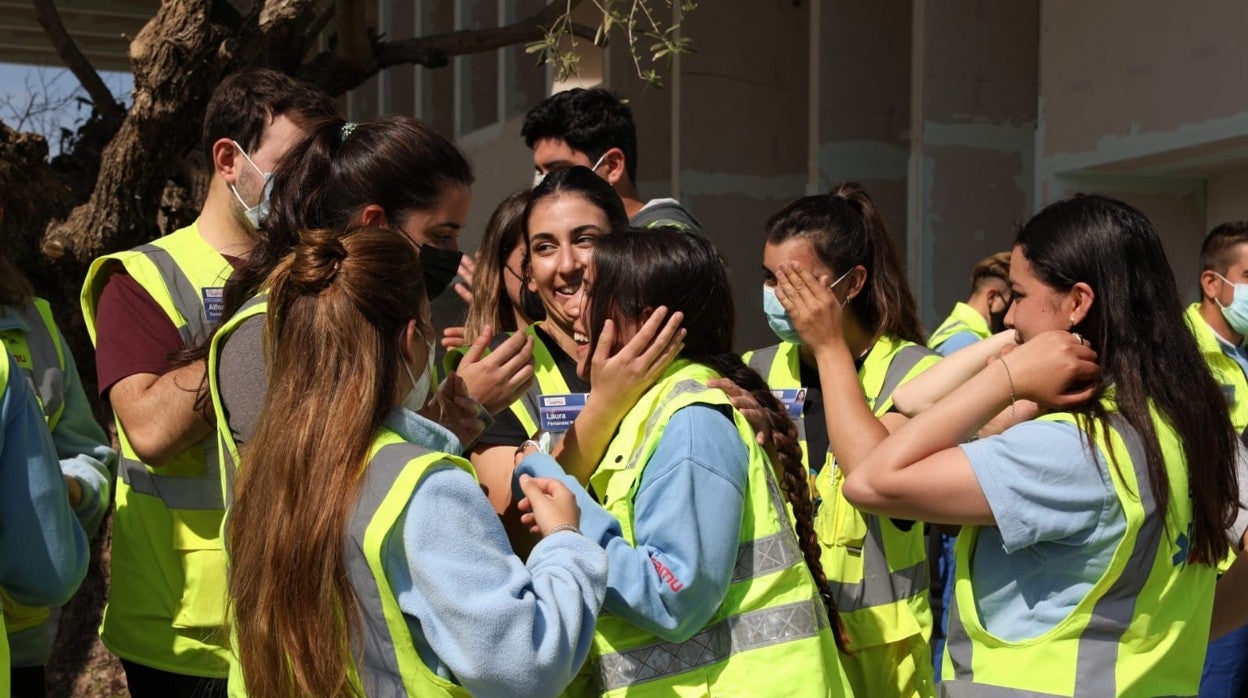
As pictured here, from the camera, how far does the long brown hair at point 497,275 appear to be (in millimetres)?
3734

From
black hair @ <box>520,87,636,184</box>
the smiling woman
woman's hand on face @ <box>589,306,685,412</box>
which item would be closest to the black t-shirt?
the smiling woman

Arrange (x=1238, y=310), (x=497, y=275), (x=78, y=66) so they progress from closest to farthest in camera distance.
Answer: (x=497, y=275)
(x=1238, y=310)
(x=78, y=66)

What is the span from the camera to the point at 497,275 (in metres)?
3.78

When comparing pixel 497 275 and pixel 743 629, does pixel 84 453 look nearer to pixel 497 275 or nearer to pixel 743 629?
pixel 497 275

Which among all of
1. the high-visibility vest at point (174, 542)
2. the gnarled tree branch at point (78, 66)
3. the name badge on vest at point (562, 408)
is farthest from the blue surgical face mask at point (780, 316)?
the gnarled tree branch at point (78, 66)

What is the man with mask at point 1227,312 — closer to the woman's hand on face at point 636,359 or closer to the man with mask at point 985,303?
the man with mask at point 985,303

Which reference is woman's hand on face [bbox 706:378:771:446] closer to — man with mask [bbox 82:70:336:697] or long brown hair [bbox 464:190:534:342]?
man with mask [bbox 82:70:336:697]

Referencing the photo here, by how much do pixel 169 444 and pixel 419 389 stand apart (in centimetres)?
86

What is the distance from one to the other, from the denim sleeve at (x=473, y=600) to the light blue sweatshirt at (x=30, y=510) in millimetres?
987

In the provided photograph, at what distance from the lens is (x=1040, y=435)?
2533 millimetres

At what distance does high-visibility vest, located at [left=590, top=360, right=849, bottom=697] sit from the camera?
240 centimetres

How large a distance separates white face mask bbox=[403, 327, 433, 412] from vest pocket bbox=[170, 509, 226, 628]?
3.01 feet

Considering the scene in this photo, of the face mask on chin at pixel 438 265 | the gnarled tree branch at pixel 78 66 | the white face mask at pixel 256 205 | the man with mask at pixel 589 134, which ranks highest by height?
the gnarled tree branch at pixel 78 66

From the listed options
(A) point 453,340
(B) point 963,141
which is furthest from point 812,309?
(B) point 963,141
